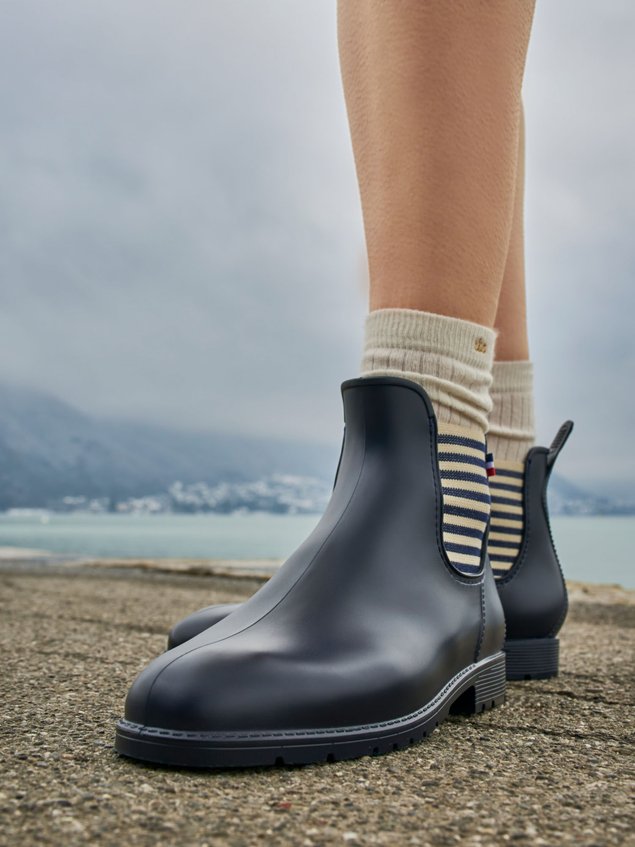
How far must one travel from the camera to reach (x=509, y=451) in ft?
3.90

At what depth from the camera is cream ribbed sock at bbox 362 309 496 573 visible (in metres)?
0.84

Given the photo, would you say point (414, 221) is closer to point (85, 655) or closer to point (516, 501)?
point (516, 501)

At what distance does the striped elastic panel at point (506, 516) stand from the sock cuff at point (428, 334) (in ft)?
1.11

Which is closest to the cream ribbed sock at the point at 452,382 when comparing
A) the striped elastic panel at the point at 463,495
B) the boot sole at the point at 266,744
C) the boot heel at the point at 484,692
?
the striped elastic panel at the point at 463,495

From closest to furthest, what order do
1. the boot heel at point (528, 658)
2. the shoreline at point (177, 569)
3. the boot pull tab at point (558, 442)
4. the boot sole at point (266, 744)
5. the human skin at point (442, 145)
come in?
the boot sole at point (266, 744) → the human skin at point (442, 145) → the boot heel at point (528, 658) → the boot pull tab at point (558, 442) → the shoreline at point (177, 569)

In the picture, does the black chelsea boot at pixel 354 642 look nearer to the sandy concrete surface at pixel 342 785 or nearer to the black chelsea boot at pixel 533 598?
the sandy concrete surface at pixel 342 785

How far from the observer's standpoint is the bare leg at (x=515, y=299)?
4.10 feet

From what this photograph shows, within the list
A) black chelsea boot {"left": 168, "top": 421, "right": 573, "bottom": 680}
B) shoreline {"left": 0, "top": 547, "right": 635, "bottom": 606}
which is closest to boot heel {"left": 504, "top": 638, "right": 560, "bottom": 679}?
black chelsea boot {"left": 168, "top": 421, "right": 573, "bottom": 680}

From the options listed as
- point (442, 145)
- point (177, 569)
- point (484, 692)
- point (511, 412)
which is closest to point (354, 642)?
point (484, 692)

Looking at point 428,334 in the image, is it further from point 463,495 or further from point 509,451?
point 509,451

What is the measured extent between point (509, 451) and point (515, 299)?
0.24 metres

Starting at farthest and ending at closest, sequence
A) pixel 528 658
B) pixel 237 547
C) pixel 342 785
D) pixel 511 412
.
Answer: pixel 237 547 → pixel 511 412 → pixel 528 658 → pixel 342 785

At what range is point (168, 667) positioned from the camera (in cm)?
65

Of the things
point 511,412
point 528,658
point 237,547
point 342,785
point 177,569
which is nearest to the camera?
point 342,785
